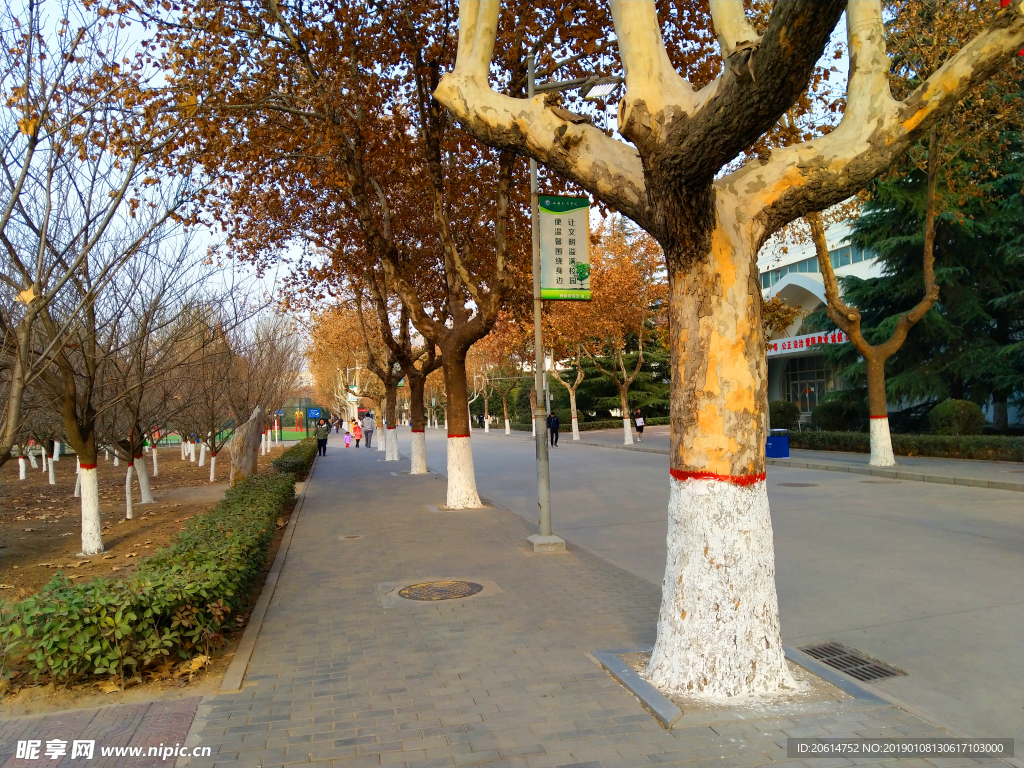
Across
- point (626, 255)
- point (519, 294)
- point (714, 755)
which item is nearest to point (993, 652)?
point (714, 755)

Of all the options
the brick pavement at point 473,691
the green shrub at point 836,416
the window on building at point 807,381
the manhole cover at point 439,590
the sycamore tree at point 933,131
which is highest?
the sycamore tree at point 933,131

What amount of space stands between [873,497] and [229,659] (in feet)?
38.7

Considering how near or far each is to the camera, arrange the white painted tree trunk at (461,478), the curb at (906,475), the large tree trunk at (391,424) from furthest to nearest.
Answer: the large tree trunk at (391,424) → the curb at (906,475) → the white painted tree trunk at (461,478)

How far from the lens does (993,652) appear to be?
17.7 feet

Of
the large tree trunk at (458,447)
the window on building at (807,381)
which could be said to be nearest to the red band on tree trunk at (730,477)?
the large tree trunk at (458,447)

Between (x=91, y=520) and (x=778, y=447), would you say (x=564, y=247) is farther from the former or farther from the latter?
(x=778, y=447)

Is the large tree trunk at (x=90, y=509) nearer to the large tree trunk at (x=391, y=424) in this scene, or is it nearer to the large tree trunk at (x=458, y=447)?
the large tree trunk at (x=458, y=447)

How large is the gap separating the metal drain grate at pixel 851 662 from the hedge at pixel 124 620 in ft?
13.8

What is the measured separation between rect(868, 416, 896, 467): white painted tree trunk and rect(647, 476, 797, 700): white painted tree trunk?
15.7 meters

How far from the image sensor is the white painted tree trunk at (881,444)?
60.8 feet

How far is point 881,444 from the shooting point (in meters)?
18.6

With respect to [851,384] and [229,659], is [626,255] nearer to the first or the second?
[851,384]

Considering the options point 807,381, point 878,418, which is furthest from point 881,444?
point 807,381

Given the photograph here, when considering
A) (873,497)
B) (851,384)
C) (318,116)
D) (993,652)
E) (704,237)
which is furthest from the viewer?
(851,384)
